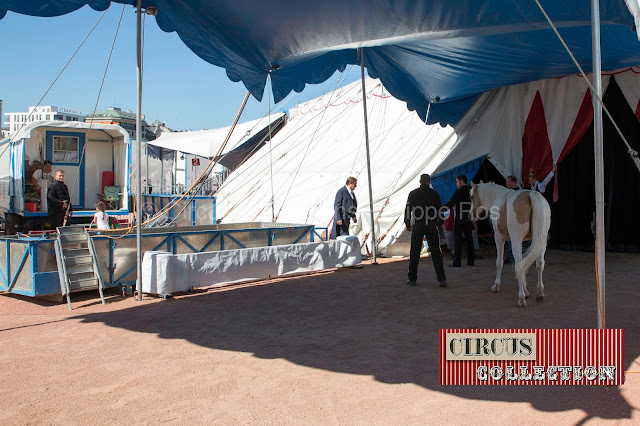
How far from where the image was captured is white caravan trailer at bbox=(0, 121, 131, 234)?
10.6 meters

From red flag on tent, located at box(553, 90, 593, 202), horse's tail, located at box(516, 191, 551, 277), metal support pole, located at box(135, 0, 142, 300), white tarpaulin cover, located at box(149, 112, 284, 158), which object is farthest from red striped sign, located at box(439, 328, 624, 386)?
white tarpaulin cover, located at box(149, 112, 284, 158)

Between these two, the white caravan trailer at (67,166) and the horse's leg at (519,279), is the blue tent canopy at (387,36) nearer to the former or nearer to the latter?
the horse's leg at (519,279)

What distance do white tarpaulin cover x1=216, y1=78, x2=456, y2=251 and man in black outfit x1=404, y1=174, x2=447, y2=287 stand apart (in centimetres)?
274

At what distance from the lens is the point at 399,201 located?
33.5 feet

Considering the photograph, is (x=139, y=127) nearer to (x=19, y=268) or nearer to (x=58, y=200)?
(x=19, y=268)

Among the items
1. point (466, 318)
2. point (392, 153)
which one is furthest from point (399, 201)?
point (466, 318)

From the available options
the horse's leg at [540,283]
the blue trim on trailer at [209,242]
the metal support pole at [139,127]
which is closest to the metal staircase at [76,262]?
the metal support pole at [139,127]

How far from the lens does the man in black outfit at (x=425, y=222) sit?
698cm

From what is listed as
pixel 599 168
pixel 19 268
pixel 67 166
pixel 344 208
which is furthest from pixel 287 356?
pixel 67 166

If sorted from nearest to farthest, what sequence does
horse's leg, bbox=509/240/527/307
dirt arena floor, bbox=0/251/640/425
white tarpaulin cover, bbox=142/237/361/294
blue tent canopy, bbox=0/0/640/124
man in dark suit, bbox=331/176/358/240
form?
1. dirt arena floor, bbox=0/251/640/425
2. blue tent canopy, bbox=0/0/640/124
3. horse's leg, bbox=509/240/527/307
4. white tarpaulin cover, bbox=142/237/361/294
5. man in dark suit, bbox=331/176/358/240

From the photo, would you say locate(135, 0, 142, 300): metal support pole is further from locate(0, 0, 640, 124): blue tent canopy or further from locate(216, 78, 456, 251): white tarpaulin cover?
locate(216, 78, 456, 251): white tarpaulin cover

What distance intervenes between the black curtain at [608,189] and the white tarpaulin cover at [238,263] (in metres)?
4.08

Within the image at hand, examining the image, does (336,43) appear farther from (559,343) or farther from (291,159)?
(291,159)

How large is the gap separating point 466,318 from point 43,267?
4.61 m
